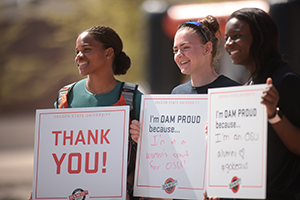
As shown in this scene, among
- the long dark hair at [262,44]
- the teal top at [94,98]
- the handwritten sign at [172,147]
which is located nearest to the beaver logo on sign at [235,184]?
the handwritten sign at [172,147]

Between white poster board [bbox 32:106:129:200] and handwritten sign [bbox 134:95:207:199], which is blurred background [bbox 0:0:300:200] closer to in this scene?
white poster board [bbox 32:106:129:200]

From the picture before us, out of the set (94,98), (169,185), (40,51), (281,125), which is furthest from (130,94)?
(40,51)

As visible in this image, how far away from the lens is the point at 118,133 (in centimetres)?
245

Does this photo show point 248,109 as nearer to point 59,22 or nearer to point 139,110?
point 139,110

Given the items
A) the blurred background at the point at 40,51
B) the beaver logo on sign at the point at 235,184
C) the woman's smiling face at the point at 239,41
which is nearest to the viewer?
the beaver logo on sign at the point at 235,184

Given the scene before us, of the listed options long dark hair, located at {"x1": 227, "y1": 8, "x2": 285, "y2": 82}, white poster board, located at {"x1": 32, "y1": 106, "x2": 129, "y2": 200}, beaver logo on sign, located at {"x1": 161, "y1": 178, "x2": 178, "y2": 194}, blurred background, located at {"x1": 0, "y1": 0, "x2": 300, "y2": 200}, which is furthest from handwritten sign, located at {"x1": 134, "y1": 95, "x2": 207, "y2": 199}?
blurred background, located at {"x1": 0, "y1": 0, "x2": 300, "y2": 200}

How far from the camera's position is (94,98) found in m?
2.68

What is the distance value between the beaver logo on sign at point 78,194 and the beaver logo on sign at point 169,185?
521 millimetres

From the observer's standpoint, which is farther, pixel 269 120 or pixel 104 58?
pixel 104 58

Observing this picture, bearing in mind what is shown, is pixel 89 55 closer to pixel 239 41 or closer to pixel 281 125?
pixel 239 41

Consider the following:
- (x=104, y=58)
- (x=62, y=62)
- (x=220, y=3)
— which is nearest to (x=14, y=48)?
(x=62, y=62)

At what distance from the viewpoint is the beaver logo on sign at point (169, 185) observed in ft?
7.57

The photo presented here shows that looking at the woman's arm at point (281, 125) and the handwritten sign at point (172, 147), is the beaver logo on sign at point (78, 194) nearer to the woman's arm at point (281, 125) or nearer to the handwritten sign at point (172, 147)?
the handwritten sign at point (172, 147)

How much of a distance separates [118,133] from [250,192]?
95 centimetres
